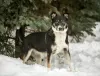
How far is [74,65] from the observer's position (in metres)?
8.60

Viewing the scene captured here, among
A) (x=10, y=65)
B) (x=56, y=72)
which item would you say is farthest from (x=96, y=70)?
(x=10, y=65)

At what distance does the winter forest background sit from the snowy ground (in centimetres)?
75

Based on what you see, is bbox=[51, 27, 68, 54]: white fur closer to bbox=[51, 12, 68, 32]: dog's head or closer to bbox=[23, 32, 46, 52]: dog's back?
bbox=[51, 12, 68, 32]: dog's head

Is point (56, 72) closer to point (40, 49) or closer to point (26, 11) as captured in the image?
point (40, 49)

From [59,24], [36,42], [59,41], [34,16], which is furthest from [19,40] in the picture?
[59,24]

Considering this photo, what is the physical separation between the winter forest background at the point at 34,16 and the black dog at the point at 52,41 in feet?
1.68

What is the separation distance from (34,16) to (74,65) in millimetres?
1673

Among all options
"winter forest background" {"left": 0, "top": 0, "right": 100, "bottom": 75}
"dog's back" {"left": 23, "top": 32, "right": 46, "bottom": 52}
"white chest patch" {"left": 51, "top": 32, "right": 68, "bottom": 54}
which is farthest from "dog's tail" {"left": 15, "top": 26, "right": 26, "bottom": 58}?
"white chest patch" {"left": 51, "top": 32, "right": 68, "bottom": 54}

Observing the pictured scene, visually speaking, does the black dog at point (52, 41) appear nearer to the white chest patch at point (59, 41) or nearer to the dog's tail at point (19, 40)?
the white chest patch at point (59, 41)

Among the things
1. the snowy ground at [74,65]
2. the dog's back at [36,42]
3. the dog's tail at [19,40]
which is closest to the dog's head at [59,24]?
the dog's back at [36,42]

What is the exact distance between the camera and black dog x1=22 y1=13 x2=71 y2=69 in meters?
7.34

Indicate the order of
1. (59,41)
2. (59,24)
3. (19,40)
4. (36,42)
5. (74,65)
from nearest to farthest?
(59,24) → (59,41) → (36,42) → (74,65) → (19,40)

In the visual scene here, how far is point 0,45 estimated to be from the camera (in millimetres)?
9297

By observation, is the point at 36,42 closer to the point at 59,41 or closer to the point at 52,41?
the point at 52,41
